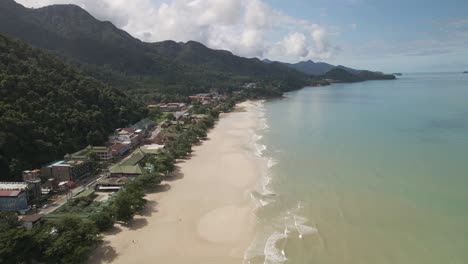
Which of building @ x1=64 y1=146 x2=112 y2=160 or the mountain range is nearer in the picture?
building @ x1=64 y1=146 x2=112 y2=160

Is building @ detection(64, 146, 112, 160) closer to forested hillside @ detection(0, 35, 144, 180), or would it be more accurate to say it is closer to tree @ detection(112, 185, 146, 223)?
forested hillside @ detection(0, 35, 144, 180)

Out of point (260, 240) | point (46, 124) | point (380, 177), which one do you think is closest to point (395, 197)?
point (380, 177)

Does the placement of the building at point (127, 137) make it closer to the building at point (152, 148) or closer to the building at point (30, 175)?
the building at point (152, 148)

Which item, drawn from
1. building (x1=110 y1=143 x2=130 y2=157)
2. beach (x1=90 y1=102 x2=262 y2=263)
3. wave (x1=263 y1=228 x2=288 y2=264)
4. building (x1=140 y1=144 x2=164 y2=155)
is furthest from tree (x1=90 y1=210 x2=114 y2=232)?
building (x1=140 y1=144 x2=164 y2=155)

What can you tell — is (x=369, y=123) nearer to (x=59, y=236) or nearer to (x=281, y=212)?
(x=281, y=212)

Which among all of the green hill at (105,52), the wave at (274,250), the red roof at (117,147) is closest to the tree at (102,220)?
the wave at (274,250)

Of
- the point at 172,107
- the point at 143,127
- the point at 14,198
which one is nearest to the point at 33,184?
the point at 14,198
